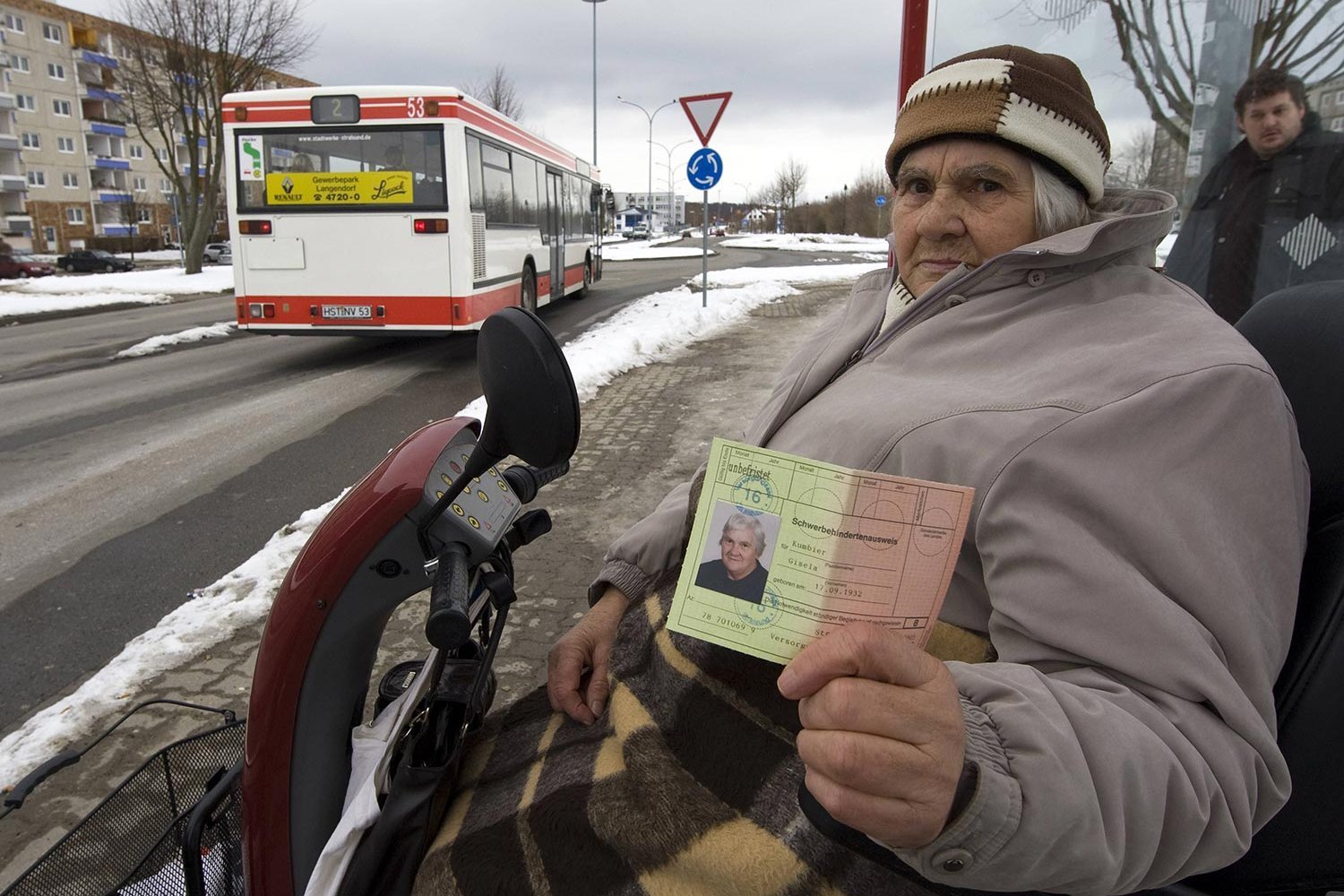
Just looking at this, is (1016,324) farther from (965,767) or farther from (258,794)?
(258,794)

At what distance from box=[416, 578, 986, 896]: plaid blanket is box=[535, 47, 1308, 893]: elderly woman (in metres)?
0.18

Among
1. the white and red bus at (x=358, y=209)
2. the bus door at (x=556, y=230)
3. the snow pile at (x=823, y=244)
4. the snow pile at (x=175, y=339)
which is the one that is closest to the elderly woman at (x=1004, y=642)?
the white and red bus at (x=358, y=209)

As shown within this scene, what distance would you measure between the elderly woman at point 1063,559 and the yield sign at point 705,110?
11.2 m

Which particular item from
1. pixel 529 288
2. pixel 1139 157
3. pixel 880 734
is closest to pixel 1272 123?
pixel 1139 157

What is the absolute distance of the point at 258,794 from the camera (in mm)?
1255

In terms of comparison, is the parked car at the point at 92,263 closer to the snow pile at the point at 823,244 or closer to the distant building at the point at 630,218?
the snow pile at the point at 823,244

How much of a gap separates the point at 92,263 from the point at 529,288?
41.6 meters

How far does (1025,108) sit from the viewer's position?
60.2 inches

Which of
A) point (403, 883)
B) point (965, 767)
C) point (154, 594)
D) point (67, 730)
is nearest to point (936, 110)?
point (965, 767)

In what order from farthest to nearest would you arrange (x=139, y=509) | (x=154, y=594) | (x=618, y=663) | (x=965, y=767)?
1. (x=139, y=509)
2. (x=154, y=594)
3. (x=618, y=663)
4. (x=965, y=767)

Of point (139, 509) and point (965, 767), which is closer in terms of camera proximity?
point (965, 767)

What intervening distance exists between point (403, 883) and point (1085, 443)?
1.09 metres

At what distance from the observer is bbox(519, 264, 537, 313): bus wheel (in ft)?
42.4

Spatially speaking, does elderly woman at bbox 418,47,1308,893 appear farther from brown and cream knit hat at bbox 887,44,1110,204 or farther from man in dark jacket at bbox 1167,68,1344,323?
man in dark jacket at bbox 1167,68,1344,323
